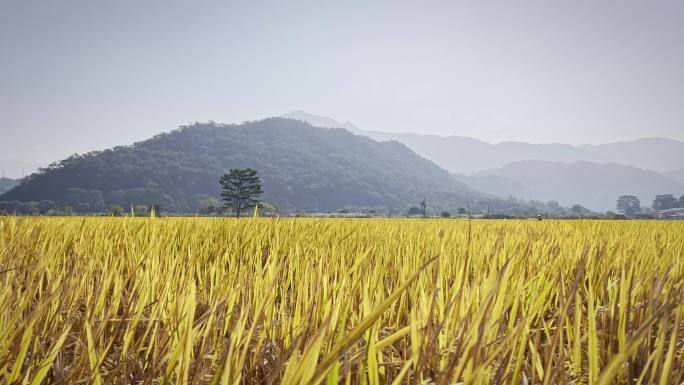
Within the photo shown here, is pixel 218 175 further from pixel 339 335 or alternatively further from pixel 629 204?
pixel 629 204

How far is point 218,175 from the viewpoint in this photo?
145000mm

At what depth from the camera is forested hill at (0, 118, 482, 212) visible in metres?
124

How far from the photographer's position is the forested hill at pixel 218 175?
406 ft

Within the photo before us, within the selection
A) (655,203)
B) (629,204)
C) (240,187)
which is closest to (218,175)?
(240,187)

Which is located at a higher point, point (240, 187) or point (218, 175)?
point (218, 175)

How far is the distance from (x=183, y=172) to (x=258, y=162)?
37380mm

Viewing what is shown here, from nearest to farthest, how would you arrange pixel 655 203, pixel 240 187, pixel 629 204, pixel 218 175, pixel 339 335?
1. pixel 339 335
2. pixel 240 187
3. pixel 218 175
4. pixel 629 204
5. pixel 655 203

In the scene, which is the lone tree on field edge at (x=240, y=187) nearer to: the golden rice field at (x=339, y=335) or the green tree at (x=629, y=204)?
the golden rice field at (x=339, y=335)

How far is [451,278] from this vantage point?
1898mm

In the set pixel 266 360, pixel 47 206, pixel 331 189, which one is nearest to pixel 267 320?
pixel 266 360

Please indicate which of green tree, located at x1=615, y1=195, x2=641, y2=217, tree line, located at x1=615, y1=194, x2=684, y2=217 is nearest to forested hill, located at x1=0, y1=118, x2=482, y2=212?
green tree, located at x1=615, y1=195, x2=641, y2=217

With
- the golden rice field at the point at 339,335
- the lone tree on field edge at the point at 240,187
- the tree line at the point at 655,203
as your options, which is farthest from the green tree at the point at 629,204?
the golden rice field at the point at 339,335

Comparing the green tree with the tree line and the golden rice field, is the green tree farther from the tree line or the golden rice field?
the golden rice field

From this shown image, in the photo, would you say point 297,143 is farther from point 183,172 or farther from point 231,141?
point 183,172
